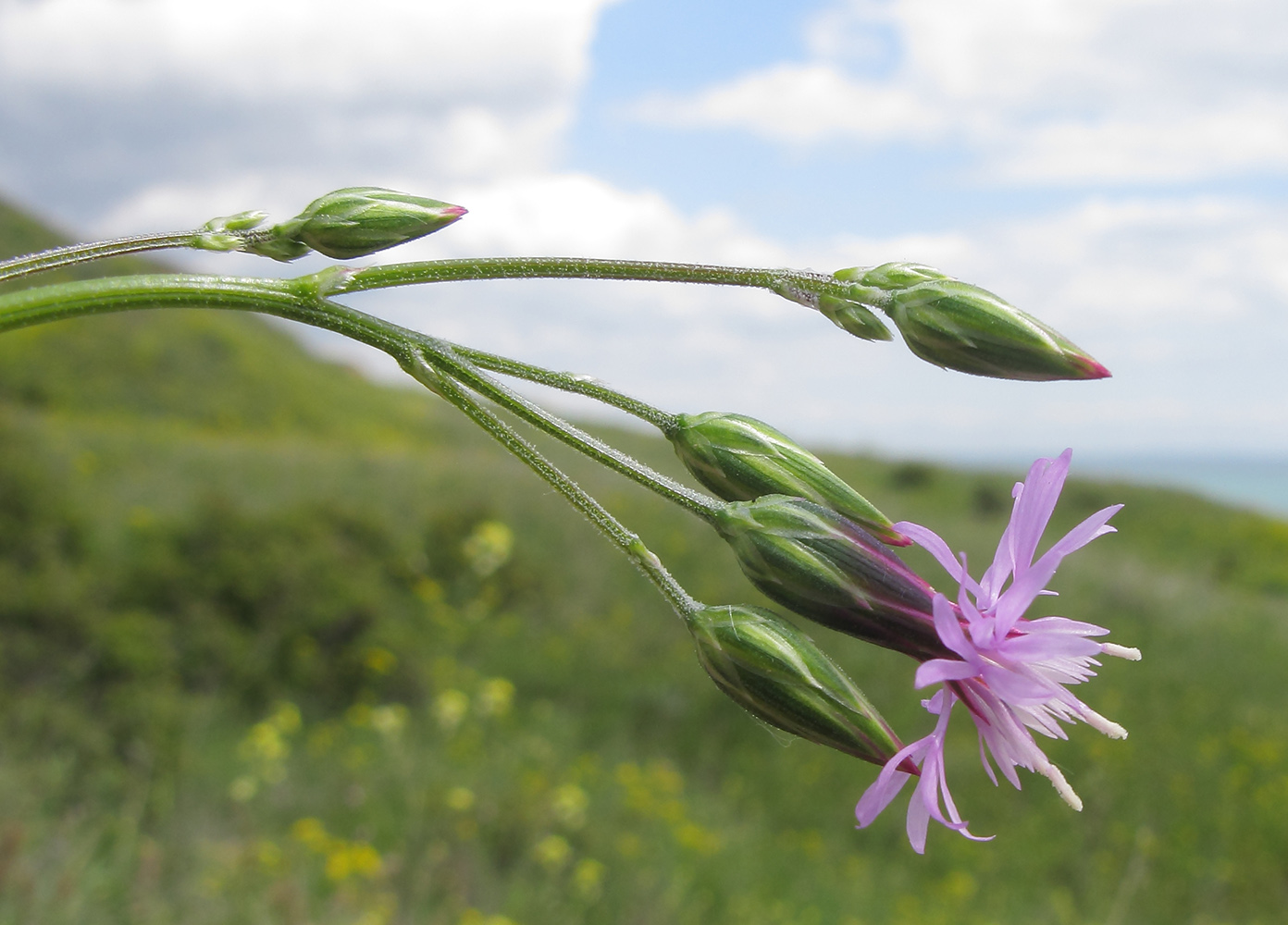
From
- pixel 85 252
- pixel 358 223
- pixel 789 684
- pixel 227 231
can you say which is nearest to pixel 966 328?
pixel 789 684

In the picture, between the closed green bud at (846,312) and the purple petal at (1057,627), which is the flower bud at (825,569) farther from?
the closed green bud at (846,312)

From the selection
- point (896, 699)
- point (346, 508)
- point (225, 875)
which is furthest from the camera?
point (896, 699)

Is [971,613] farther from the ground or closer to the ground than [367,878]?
farther from the ground

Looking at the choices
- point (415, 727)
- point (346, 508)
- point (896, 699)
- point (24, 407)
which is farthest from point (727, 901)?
point (24, 407)

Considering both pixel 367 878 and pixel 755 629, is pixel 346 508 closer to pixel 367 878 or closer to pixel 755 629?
pixel 367 878

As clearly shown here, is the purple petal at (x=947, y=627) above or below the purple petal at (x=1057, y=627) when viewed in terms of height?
above

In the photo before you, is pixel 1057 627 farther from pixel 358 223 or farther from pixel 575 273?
pixel 358 223

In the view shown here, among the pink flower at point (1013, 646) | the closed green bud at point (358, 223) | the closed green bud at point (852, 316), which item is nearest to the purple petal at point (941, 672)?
the pink flower at point (1013, 646)
